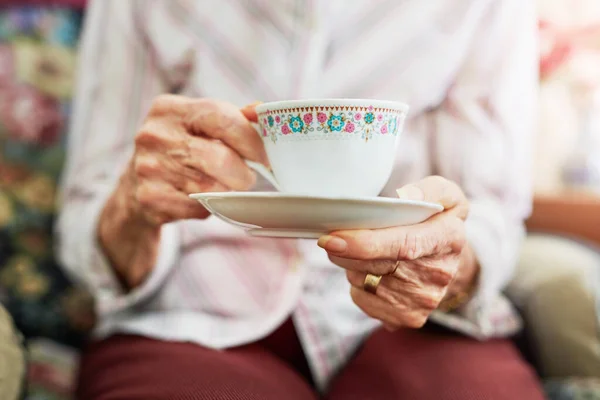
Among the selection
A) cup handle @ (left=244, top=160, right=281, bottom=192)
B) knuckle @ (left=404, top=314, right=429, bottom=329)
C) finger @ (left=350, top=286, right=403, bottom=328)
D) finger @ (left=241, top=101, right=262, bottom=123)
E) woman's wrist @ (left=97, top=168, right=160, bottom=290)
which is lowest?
woman's wrist @ (left=97, top=168, right=160, bottom=290)

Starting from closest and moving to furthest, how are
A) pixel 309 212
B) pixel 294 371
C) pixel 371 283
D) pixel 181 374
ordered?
pixel 309 212, pixel 371 283, pixel 181 374, pixel 294 371

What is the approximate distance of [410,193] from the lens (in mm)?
451

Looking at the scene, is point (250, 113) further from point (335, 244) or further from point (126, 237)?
point (126, 237)

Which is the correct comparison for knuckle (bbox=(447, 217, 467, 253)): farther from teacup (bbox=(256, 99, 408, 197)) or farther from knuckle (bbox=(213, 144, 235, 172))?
knuckle (bbox=(213, 144, 235, 172))

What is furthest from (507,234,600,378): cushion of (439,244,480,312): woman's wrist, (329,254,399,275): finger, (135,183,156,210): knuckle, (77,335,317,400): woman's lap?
(135,183,156,210): knuckle

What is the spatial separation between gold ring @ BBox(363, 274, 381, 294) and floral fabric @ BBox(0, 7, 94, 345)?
60 cm

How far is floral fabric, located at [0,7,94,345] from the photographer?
0.92 meters

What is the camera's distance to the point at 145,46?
32.4 inches

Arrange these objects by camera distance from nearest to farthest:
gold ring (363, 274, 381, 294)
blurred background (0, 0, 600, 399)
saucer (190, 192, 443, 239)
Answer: saucer (190, 192, 443, 239) < gold ring (363, 274, 381, 294) < blurred background (0, 0, 600, 399)

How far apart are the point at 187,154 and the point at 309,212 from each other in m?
0.17

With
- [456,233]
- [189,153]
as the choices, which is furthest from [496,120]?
[189,153]

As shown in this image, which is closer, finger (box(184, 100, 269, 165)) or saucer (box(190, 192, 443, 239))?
saucer (box(190, 192, 443, 239))

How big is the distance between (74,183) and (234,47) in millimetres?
269

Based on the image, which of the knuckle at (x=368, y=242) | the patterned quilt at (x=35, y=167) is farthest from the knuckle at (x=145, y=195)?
the patterned quilt at (x=35, y=167)
